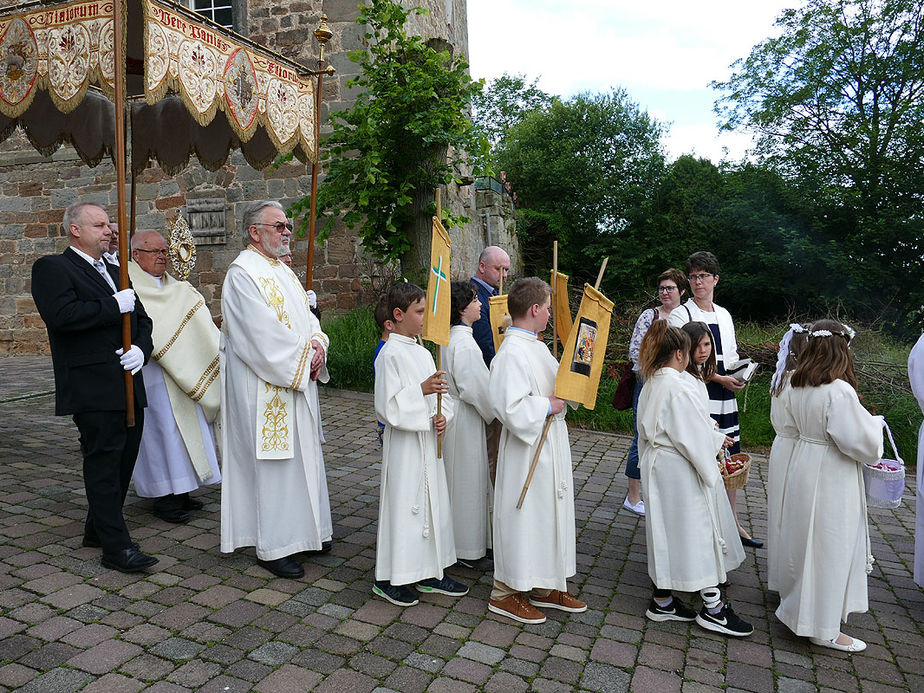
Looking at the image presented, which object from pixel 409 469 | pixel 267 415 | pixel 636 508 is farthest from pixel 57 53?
pixel 636 508

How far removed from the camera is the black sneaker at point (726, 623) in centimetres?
345

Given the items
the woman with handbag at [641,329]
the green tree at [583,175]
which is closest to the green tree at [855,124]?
the green tree at [583,175]

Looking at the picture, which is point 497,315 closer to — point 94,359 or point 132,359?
point 132,359

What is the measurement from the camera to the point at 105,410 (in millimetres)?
3945

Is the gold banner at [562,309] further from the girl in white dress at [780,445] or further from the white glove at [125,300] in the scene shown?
the white glove at [125,300]

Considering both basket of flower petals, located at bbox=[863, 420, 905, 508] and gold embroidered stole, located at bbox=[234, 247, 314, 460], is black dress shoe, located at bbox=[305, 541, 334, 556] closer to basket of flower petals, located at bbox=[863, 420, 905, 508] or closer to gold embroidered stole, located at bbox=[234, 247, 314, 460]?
gold embroidered stole, located at bbox=[234, 247, 314, 460]

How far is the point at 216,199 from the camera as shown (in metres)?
11.5

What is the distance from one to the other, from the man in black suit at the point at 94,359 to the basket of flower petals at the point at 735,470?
314 cm

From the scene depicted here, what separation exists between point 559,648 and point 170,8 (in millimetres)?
4285

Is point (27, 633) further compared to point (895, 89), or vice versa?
point (895, 89)

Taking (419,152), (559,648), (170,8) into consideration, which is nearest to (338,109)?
(419,152)

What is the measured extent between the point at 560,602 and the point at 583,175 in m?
15.8

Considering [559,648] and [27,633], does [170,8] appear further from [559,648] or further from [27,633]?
[559,648]

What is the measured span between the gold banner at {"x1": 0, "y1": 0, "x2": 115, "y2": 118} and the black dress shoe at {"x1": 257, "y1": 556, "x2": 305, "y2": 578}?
2890mm
